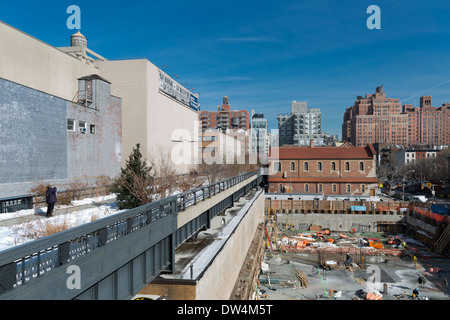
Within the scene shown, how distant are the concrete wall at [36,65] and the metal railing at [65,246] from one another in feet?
69.4

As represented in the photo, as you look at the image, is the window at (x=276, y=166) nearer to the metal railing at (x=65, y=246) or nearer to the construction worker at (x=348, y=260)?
the construction worker at (x=348, y=260)

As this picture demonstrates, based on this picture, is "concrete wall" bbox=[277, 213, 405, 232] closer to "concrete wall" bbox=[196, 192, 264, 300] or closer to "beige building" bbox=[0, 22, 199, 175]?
"beige building" bbox=[0, 22, 199, 175]

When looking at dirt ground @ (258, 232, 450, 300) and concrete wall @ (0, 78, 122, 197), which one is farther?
dirt ground @ (258, 232, 450, 300)

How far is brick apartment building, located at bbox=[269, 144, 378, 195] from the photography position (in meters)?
57.7

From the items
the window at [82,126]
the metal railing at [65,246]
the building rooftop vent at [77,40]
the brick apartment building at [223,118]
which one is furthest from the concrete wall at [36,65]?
the brick apartment building at [223,118]

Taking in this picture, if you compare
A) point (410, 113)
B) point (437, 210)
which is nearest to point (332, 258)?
point (437, 210)

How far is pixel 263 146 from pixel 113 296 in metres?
138

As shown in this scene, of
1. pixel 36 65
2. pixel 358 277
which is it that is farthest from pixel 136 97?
pixel 358 277

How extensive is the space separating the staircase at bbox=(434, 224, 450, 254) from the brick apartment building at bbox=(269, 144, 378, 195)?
20.6 meters

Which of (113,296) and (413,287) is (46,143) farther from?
(413,287)

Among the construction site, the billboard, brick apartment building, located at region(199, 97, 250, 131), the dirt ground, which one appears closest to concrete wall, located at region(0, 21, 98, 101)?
the billboard

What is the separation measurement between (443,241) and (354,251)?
391 inches

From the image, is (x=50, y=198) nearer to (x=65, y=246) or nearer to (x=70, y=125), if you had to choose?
(x=65, y=246)

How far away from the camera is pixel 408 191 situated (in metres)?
82.4
